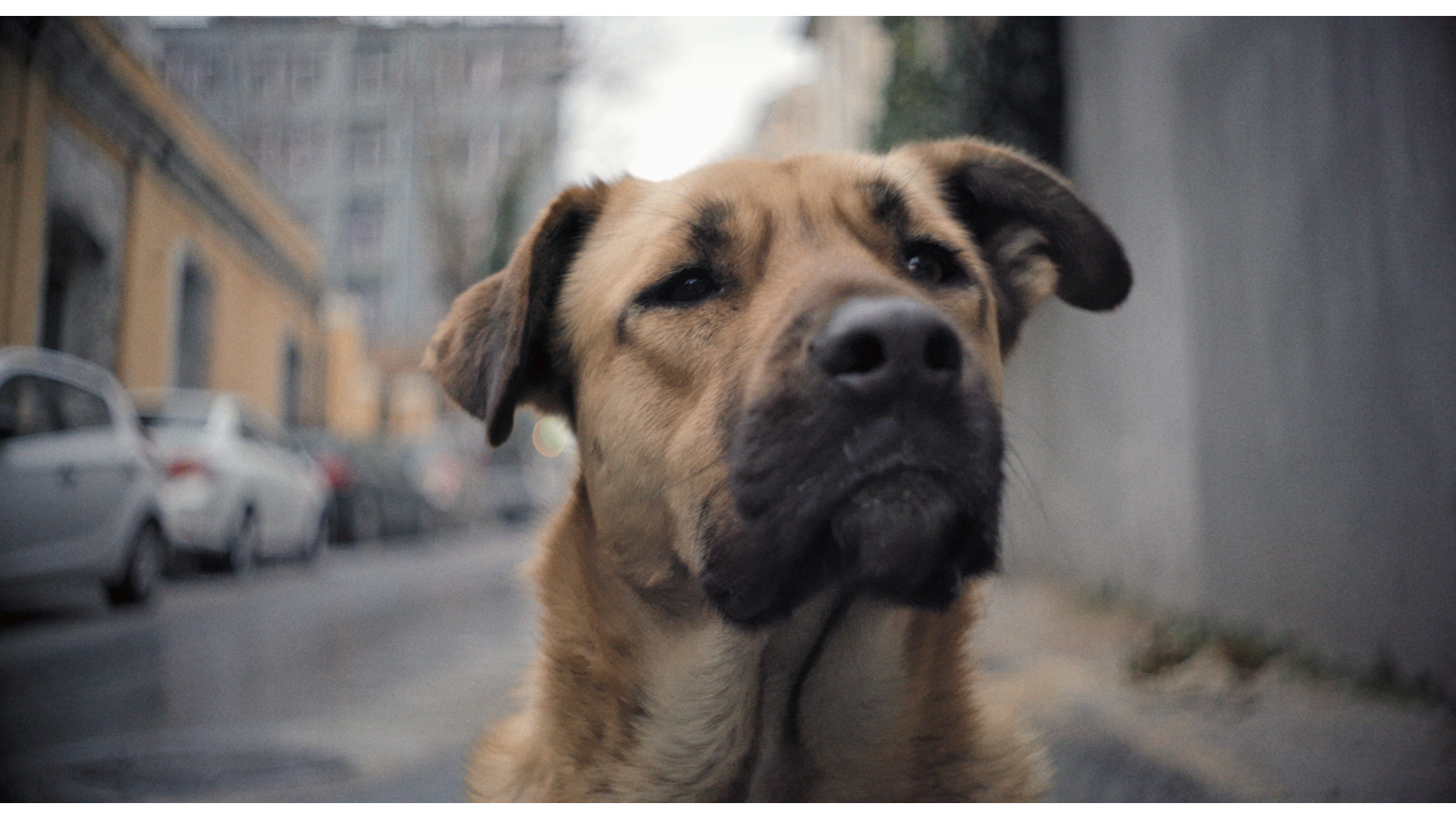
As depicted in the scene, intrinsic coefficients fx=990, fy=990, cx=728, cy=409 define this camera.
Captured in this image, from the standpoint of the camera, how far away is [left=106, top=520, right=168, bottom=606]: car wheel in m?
3.81

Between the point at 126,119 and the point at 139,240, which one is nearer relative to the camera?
the point at 126,119

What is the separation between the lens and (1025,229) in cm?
215

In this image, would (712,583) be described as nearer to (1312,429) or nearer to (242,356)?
(1312,429)

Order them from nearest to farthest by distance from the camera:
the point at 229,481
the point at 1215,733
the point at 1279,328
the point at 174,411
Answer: the point at 1215,733, the point at 1279,328, the point at 174,411, the point at 229,481

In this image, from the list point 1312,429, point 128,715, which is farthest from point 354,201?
point 1312,429

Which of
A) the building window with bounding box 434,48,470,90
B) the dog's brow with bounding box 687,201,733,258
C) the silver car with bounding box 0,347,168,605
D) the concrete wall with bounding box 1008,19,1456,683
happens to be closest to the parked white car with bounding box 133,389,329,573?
the silver car with bounding box 0,347,168,605

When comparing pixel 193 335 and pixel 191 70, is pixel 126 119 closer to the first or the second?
pixel 191 70

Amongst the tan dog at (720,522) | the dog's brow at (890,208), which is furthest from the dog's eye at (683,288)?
the dog's brow at (890,208)

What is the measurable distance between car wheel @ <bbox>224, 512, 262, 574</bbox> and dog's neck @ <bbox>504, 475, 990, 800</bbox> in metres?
4.22

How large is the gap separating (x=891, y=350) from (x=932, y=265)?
1.97ft

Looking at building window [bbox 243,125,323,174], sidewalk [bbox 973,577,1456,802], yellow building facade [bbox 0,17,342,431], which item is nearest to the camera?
sidewalk [bbox 973,577,1456,802]

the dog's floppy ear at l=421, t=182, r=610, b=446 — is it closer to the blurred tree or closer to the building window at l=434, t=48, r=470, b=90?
the building window at l=434, t=48, r=470, b=90

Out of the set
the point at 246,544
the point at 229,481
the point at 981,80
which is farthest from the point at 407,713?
the point at 981,80

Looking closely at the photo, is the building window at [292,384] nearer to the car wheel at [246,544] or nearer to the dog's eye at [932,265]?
the car wheel at [246,544]
